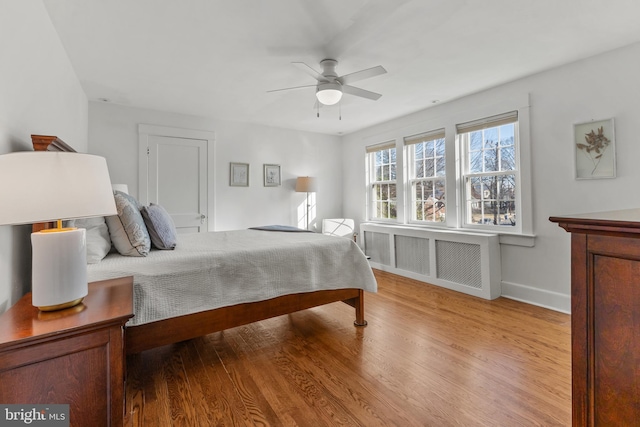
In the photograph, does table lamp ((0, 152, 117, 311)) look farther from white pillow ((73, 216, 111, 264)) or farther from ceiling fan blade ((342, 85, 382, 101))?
ceiling fan blade ((342, 85, 382, 101))

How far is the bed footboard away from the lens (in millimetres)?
1726

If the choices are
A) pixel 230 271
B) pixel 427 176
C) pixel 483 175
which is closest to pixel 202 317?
pixel 230 271

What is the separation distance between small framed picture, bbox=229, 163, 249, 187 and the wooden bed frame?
8.04 ft

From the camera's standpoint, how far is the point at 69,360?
0.94 m

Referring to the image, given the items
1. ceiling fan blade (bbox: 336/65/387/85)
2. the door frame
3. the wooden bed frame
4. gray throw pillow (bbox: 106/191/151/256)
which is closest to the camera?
the wooden bed frame

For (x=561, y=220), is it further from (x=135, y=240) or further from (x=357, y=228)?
(x=357, y=228)

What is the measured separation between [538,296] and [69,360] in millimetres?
3720

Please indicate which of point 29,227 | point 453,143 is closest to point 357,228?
point 453,143

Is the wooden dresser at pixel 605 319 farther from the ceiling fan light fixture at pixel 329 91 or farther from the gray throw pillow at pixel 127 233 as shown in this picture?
the gray throw pillow at pixel 127 233

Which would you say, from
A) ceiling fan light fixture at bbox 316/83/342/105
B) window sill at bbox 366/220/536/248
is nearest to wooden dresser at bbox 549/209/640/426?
ceiling fan light fixture at bbox 316/83/342/105

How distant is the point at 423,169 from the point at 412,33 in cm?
232

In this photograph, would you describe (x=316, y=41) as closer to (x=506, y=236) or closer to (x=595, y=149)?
(x=595, y=149)

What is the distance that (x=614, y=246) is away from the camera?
785mm

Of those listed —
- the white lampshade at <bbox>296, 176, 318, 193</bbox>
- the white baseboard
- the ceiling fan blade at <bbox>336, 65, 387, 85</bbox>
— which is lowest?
the white baseboard
